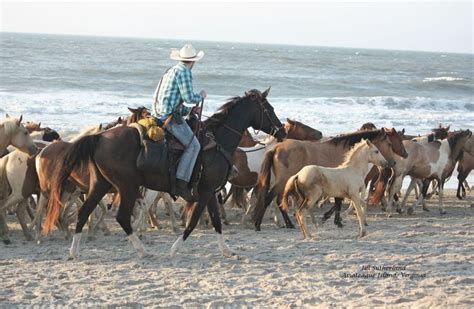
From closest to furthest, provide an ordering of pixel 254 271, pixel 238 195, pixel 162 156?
pixel 254 271 < pixel 162 156 < pixel 238 195

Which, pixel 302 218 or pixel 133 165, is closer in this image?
pixel 133 165

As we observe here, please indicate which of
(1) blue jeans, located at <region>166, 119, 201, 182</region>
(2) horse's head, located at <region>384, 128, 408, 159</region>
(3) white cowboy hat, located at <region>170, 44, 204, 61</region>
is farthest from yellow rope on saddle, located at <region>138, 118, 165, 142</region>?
(2) horse's head, located at <region>384, 128, 408, 159</region>

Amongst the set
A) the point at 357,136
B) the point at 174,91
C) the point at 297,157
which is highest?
the point at 174,91

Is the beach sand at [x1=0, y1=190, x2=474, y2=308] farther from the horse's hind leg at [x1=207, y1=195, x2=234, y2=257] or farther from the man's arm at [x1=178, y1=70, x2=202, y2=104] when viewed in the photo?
the man's arm at [x1=178, y1=70, x2=202, y2=104]

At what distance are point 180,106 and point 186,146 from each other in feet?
1.59

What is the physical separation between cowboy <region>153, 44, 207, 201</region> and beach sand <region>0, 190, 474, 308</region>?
1.14 metres

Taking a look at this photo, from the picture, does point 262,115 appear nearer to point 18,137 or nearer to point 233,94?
point 18,137

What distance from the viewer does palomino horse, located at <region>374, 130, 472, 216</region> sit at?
13625 millimetres

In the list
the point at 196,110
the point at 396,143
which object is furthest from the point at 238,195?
the point at 196,110

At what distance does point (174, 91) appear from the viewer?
847 cm

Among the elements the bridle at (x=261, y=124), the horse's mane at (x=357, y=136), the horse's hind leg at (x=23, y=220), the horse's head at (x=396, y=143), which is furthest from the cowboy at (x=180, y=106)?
the horse's head at (x=396, y=143)

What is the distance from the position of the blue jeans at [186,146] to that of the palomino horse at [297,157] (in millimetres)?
3146

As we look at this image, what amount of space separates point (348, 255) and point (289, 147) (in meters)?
3.19

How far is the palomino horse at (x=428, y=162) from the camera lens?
13625mm
